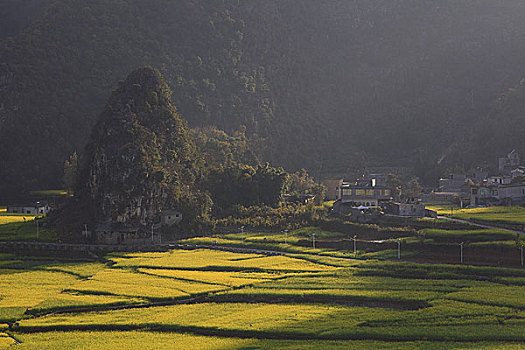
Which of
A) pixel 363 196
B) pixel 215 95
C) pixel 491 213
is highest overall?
pixel 215 95

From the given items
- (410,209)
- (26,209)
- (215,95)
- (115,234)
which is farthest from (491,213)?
(215,95)

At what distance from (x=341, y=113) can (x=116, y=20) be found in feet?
223

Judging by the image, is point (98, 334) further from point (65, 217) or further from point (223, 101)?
point (223, 101)

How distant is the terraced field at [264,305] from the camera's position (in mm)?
45406

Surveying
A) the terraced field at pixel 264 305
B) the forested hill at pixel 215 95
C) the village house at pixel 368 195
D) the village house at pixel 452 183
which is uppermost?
the forested hill at pixel 215 95

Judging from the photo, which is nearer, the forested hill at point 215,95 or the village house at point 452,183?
the village house at point 452,183

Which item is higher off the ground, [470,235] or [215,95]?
[215,95]

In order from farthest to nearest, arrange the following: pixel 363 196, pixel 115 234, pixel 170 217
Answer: pixel 363 196 → pixel 170 217 → pixel 115 234

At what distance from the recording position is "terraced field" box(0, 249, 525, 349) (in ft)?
149

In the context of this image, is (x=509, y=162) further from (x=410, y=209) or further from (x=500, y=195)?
(x=410, y=209)

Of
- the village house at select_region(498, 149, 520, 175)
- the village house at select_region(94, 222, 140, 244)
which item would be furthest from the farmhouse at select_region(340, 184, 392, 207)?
the village house at select_region(498, 149, 520, 175)

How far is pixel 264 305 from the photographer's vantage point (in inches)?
2160

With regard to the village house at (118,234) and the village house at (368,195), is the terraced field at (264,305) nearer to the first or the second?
the village house at (118,234)

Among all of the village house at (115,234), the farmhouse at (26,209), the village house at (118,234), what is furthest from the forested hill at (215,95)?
the village house at (115,234)
